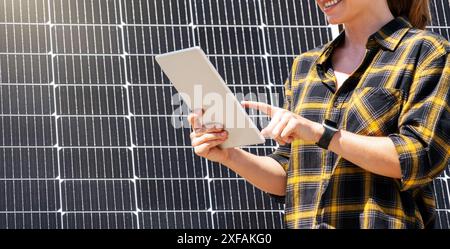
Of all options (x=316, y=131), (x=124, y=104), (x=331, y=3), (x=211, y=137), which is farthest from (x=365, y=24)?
(x=124, y=104)

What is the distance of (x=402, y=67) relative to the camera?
395 centimetres

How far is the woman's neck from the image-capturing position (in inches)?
164

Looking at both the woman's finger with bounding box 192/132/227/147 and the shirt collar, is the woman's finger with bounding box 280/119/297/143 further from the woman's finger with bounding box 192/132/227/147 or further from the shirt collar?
the shirt collar

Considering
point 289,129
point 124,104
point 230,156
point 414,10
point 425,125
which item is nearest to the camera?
point 289,129

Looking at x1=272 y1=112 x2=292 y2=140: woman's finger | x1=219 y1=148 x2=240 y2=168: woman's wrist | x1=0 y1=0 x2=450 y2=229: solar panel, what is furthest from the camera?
x1=0 y1=0 x2=450 y2=229: solar panel

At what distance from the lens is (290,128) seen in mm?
3705

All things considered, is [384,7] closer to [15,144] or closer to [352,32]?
[352,32]

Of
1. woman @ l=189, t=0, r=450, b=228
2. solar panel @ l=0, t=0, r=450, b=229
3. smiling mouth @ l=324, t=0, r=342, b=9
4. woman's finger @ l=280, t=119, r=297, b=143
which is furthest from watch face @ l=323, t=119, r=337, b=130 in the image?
solar panel @ l=0, t=0, r=450, b=229

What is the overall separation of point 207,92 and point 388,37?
0.68 metres

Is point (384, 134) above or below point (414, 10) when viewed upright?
below

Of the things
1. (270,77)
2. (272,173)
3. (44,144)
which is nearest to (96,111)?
(44,144)

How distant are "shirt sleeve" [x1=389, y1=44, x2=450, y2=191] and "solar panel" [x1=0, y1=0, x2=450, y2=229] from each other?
4078 mm

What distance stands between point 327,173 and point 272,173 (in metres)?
0.31

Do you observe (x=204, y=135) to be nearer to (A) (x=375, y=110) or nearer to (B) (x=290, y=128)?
(B) (x=290, y=128)
